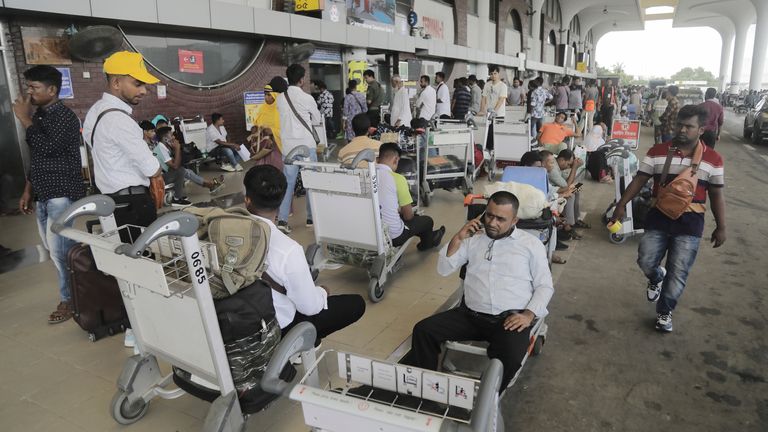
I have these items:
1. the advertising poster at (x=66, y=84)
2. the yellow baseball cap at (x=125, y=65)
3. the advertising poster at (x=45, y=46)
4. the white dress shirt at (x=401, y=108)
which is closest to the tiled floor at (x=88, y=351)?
the yellow baseball cap at (x=125, y=65)

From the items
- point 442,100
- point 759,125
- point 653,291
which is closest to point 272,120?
point 653,291

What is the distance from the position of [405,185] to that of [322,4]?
763 centimetres

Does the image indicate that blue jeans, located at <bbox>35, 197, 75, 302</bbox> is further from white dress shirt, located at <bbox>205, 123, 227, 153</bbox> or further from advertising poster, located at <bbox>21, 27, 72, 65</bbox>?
white dress shirt, located at <bbox>205, 123, 227, 153</bbox>

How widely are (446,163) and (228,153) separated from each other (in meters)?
4.33

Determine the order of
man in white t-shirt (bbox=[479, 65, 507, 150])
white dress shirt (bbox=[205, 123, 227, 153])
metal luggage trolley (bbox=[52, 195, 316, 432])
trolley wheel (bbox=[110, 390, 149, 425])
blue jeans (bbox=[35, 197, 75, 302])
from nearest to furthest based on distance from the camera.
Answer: metal luggage trolley (bbox=[52, 195, 316, 432]) → trolley wheel (bbox=[110, 390, 149, 425]) → blue jeans (bbox=[35, 197, 75, 302]) → white dress shirt (bbox=[205, 123, 227, 153]) → man in white t-shirt (bbox=[479, 65, 507, 150])

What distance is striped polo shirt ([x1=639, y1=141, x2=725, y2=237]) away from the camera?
3.18m

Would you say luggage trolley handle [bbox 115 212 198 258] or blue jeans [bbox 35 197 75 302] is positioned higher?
luggage trolley handle [bbox 115 212 198 258]

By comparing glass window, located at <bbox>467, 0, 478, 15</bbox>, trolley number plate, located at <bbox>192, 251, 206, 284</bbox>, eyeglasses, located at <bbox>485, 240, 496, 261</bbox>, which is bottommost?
eyeglasses, located at <bbox>485, 240, 496, 261</bbox>

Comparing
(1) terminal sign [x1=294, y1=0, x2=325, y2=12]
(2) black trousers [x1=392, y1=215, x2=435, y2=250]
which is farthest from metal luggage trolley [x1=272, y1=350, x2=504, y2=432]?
(1) terminal sign [x1=294, y1=0, x2=325, y2=12]

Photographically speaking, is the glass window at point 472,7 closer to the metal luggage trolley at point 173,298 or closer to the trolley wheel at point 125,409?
the metal luggage trolley at point 173,298

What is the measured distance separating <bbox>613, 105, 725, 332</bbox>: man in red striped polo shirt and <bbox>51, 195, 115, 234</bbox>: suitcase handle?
3.24 m

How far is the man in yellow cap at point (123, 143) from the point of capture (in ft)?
9.87

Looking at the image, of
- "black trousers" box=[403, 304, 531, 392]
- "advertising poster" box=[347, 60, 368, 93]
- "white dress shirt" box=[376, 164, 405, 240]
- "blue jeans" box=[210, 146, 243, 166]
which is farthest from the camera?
"advertising poster" box=[347, 60, 368, 93]

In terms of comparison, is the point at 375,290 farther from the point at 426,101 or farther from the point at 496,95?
the point at 496,95
